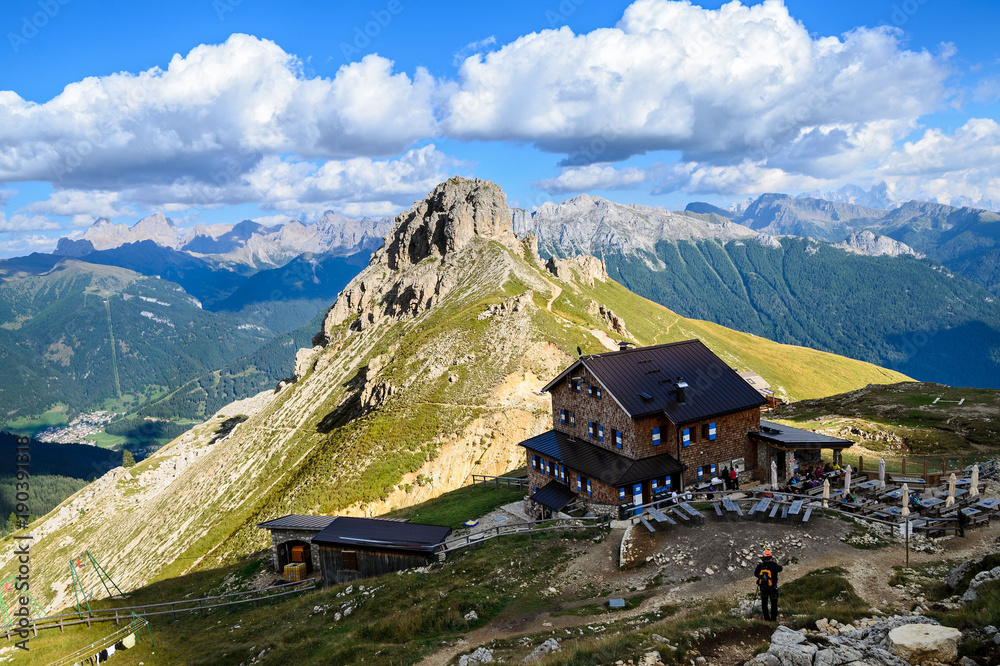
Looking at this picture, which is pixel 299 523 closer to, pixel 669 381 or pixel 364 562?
pixel 364 562

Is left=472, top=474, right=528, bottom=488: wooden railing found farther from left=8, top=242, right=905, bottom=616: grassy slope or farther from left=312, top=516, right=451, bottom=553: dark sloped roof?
left=312, top=516, right=451, bottom=553: dark sloped roof

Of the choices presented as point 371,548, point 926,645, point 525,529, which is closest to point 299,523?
point 371,548

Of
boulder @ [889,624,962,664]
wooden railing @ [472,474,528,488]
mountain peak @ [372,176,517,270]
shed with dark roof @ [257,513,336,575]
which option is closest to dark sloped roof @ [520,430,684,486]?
wooden railing @ [472,474,528,488]

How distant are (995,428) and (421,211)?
468 ft

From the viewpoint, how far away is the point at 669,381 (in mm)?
44438

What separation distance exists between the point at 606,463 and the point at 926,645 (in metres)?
27.5

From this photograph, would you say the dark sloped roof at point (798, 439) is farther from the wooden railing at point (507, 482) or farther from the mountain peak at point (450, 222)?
the mountain peak at point (450, 222)

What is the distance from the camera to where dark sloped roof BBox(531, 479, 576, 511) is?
4319 centimetres

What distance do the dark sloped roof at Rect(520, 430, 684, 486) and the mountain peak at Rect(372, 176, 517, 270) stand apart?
111374 mm

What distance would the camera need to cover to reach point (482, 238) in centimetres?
15450

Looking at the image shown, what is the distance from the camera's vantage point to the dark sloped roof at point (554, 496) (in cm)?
4319

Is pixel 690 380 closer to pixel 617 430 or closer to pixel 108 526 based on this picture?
pixel 617 430

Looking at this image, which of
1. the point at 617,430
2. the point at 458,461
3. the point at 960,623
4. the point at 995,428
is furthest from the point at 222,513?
the point at 995,428

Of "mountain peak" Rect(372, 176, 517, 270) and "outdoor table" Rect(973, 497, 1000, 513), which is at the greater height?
"mountain peak" Rect(372, 176, 517, 270)
